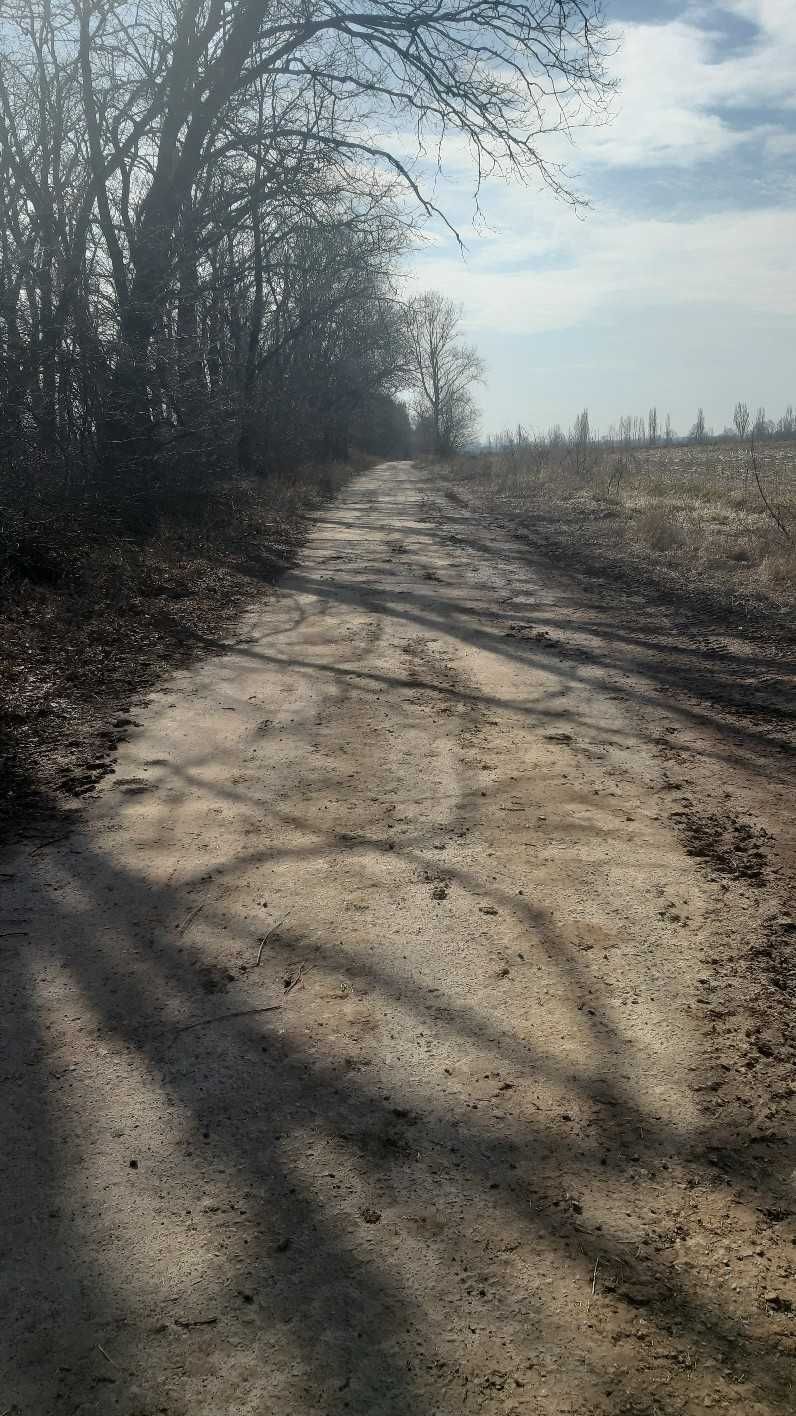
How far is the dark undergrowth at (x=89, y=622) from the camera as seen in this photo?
4.62 metres

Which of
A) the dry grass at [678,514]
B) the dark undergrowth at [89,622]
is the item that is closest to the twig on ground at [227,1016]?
the dark undergrowth at [89,622]

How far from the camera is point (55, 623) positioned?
23.0 ft

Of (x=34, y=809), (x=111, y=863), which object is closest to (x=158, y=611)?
(x=34, y=809)

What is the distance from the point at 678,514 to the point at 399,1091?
599 inches

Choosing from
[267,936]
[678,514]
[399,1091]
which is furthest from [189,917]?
[678,514]

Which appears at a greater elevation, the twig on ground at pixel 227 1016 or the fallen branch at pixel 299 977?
the fallen branch at pixel 299 977

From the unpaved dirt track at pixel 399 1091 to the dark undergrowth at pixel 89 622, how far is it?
50 cm

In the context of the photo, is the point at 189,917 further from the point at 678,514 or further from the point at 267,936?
the point at 678,514

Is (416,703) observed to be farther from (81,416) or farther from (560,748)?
(81,416)

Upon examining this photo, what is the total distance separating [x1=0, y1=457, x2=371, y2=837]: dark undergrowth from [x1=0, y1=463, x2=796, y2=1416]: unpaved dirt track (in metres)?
0.50

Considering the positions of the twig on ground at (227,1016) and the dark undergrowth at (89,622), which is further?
the dark undergrowth at (89,622)

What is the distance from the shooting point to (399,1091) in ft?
7.52

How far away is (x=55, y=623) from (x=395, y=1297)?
618cm

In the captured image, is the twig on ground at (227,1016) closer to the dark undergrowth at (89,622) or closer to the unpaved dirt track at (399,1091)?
the unpaved dirt track at (399,1091)
